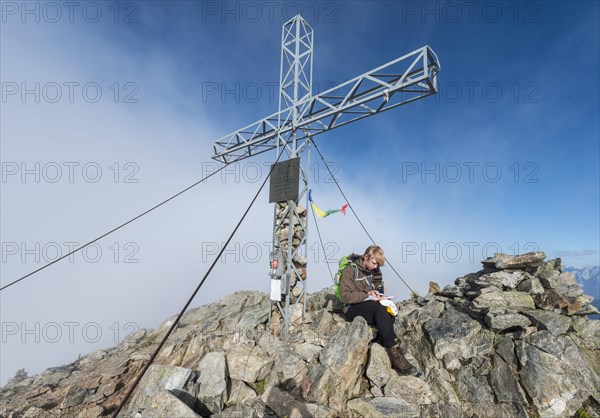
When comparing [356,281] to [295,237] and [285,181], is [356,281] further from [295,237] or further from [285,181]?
[285,181]

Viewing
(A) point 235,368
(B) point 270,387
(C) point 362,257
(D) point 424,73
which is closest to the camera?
(B) point 270,387

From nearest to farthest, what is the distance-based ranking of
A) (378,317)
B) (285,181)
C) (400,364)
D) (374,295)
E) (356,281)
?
(400,364), (378,317), (374,295), (356,281), (285,181)

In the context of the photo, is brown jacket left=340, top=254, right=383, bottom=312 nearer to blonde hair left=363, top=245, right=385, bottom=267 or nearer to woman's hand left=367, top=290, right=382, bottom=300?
woman's hand left=367, top=290, right=382, bottom=300

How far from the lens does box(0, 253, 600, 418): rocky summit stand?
5168 millimetres

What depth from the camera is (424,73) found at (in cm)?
685

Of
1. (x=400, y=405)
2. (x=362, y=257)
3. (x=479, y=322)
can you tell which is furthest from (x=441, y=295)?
(x=400, y=405)

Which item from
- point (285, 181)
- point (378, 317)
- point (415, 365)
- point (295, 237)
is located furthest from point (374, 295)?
point (285, 181)

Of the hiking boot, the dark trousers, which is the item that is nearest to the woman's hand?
the dark trousers

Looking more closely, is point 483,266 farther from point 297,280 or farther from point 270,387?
point 270,387

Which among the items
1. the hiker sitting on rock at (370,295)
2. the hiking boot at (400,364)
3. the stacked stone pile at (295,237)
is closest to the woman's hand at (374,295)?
the hiker sitting on rock at (370,295)

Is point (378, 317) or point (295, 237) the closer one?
point (378, 317)

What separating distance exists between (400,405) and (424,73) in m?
7.36

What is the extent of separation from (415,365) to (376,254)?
273 cm

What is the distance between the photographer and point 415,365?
6566 millimetres
